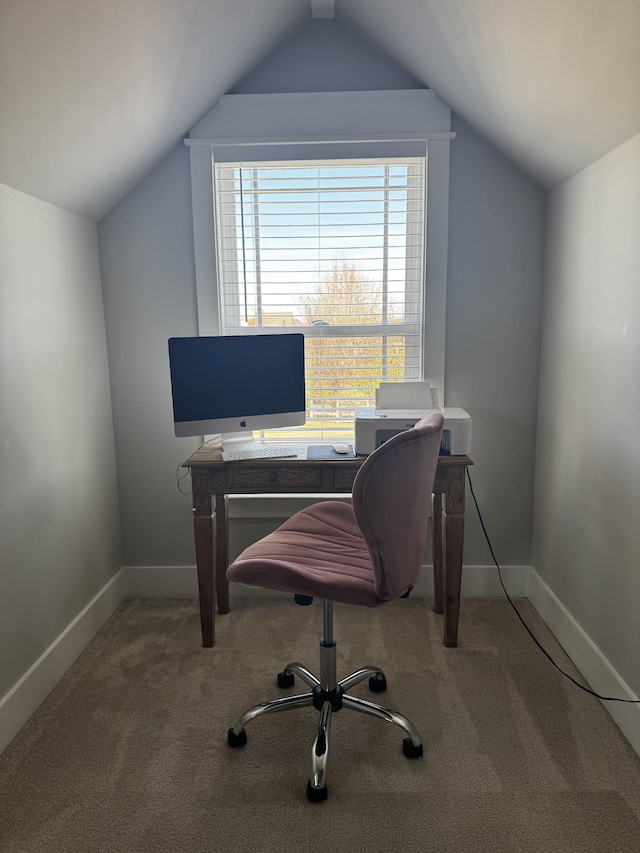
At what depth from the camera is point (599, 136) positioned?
6.33 feet

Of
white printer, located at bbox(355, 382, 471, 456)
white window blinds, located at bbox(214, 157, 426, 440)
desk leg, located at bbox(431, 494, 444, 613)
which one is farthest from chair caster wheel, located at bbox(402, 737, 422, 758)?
white window blinds, located at bbox(214, 157, 426, 440)

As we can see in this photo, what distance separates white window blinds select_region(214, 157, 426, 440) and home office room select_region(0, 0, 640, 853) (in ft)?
0.05

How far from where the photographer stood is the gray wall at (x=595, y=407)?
1.88m

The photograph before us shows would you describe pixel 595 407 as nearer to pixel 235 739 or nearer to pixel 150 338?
pixel 235 739

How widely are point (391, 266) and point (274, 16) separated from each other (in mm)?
1091

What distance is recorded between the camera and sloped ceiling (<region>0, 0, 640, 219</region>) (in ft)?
5.03

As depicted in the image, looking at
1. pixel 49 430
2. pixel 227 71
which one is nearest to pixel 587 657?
pixel 49 430

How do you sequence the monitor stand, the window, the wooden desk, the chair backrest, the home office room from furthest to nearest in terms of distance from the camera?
the window → the monitor stand → the wooden desk → the home office room → the chair backrest

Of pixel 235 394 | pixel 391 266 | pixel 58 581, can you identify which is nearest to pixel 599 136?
pixel 391 266

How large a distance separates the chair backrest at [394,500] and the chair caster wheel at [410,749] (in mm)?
523

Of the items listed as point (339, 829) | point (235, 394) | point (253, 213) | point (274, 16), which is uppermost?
point (274, 16)

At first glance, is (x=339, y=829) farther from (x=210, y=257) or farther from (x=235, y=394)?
(x=210, y=257)

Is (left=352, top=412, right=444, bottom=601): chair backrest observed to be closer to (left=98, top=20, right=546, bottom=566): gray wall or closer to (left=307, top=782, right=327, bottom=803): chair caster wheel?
(left=307, top=782, right=327, bottom=803): chair caster wheel

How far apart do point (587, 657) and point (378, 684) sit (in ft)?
2.54
